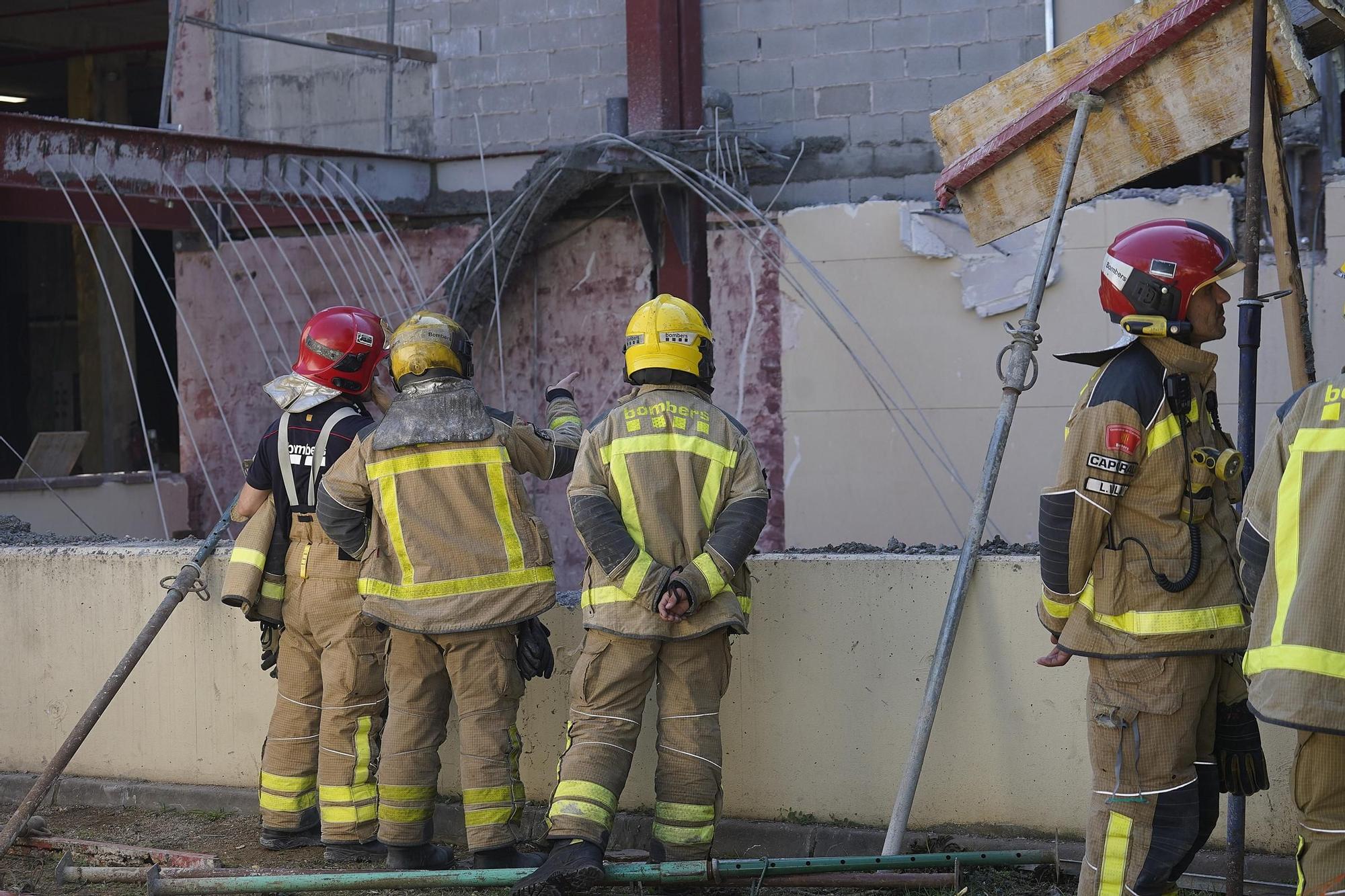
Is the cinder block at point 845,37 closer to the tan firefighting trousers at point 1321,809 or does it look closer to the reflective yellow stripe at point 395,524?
the reflective yellow stripe at point 395,524

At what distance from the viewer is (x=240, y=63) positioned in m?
10.2

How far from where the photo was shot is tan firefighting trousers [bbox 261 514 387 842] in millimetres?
4883

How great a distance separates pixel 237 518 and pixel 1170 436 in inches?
128

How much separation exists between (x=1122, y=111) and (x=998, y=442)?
1065 millimetres

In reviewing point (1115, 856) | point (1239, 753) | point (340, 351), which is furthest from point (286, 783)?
point (1239, 753)

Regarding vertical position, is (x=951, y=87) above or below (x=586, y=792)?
above

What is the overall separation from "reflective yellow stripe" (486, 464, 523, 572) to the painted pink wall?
13.2ft

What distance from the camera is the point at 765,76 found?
8.68 m

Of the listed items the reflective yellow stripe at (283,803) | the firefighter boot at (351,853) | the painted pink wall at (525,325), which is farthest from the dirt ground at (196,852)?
the painted pink wall at (525,325)

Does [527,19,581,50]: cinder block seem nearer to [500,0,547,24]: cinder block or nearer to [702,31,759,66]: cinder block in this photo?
[500,0,547,24]: cinder block

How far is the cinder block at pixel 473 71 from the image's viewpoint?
9422 millimetres

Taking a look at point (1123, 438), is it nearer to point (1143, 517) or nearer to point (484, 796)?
point (1143, 517)

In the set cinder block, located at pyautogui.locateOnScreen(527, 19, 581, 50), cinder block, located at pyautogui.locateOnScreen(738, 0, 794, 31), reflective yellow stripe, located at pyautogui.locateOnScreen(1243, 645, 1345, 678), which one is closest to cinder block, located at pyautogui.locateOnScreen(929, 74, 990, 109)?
cinder block, located at pyautogui.locateOnScreen(738, 0, 794, 31)

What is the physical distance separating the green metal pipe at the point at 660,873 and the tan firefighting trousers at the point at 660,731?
136 mm
